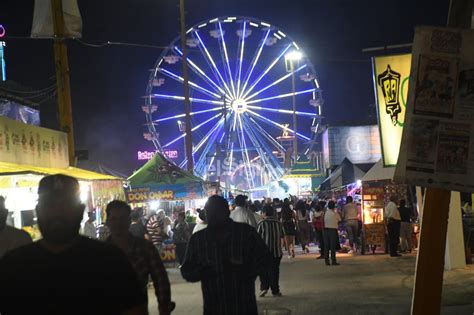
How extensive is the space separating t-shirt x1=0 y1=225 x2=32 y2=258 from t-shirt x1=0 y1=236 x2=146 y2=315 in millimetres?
3283

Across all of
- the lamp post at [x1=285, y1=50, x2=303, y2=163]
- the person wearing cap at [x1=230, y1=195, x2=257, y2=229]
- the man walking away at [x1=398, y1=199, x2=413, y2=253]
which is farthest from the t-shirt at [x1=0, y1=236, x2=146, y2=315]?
the lamp post at [x1=285, y1=50, x2=303, y2=163]

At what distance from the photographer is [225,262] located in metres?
5.17

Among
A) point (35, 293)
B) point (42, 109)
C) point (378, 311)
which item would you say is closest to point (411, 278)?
point (378, 311)

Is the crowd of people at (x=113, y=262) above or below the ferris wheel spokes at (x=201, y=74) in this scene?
below

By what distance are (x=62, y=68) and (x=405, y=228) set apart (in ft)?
32.8

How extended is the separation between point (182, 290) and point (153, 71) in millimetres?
25359

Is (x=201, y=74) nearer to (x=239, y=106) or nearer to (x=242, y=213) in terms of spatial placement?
(x=239, y=106)

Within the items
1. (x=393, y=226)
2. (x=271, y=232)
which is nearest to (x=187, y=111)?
(x=393, y=226)

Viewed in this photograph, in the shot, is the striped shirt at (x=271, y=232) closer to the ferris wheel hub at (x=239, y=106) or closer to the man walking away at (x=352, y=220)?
the man walking away at (x=352, y=220)

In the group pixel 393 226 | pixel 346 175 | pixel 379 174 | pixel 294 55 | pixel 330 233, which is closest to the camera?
pixel 330 233

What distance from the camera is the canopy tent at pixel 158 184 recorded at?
778 inches

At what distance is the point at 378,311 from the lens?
391 inches

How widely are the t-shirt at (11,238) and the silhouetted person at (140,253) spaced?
102 centimetres

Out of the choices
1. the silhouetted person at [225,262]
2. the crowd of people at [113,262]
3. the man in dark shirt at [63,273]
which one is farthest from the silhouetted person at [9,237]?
the man in dark shirt at [63,273]
